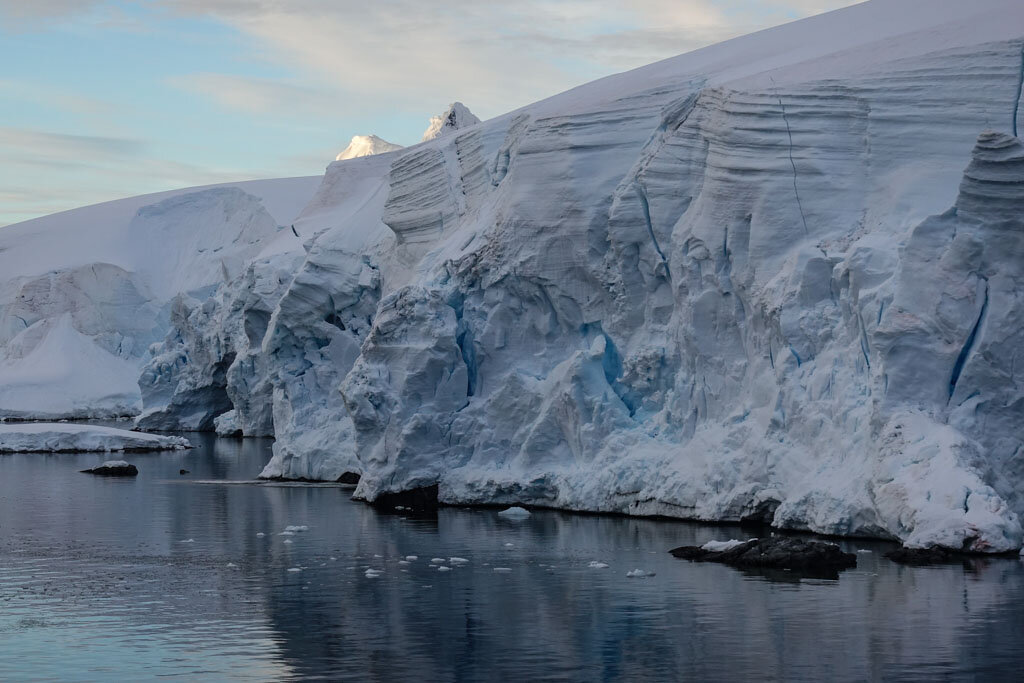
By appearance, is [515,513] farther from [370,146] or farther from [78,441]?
[370,146]

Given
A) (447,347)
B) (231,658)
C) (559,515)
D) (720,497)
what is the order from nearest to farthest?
(231,658) → (720,497) → (559,515) → (447,347)

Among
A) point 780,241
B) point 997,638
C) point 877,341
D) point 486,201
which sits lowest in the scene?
point 997,638

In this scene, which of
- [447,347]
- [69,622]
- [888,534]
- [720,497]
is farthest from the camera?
[447,347]

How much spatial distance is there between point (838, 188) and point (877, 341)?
12.4 ft

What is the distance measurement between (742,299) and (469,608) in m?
9.78

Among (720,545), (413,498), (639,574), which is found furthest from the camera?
(413,498)

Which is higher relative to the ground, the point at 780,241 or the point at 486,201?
the point at 486,201

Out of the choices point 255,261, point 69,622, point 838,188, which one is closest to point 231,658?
point 69,622

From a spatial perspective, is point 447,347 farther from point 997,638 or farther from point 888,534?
point 997,638

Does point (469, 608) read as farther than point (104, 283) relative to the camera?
No

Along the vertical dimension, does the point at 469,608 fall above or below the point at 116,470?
below

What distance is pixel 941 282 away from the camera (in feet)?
66.2

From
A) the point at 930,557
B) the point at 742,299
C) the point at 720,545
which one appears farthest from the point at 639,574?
the point at 742,299

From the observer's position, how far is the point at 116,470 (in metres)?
37.6
